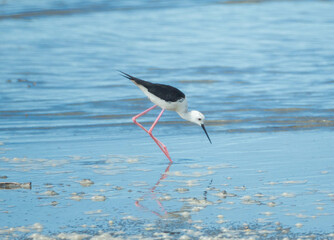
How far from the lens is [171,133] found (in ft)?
28.7

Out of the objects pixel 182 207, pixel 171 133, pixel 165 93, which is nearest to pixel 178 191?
pixel 182 207

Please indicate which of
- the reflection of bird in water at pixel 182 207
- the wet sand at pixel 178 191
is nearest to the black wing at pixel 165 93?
the wet sand at pixel 178 191

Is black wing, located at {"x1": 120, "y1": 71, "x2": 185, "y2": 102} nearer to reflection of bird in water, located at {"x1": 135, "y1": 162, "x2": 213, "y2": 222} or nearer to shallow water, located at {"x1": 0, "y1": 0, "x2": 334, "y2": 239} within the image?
shallow water, located at {"x1": 0, "y1": 0, "x2": 334, "y2": 239}

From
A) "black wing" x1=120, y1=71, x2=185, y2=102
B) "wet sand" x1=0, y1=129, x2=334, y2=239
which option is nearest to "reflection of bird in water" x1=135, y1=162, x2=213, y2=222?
"wet sand" x1=0, y1=129, x2=334, y2=239

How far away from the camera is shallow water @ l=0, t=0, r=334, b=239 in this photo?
17.4ft

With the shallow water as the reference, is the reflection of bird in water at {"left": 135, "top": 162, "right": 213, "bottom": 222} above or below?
above

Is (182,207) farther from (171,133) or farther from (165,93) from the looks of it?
(171,133)

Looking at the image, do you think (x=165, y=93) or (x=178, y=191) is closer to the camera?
(x=178, y=191)

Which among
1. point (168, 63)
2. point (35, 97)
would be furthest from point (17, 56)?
point (35, 97)

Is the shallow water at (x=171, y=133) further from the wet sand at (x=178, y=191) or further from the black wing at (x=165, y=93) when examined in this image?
the black wing at (x=165, y=93)

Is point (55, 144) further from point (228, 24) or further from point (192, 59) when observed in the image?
point (228, 24)

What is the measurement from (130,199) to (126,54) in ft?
32.5

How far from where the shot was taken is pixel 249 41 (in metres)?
16.9

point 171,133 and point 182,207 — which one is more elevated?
point 182,207
